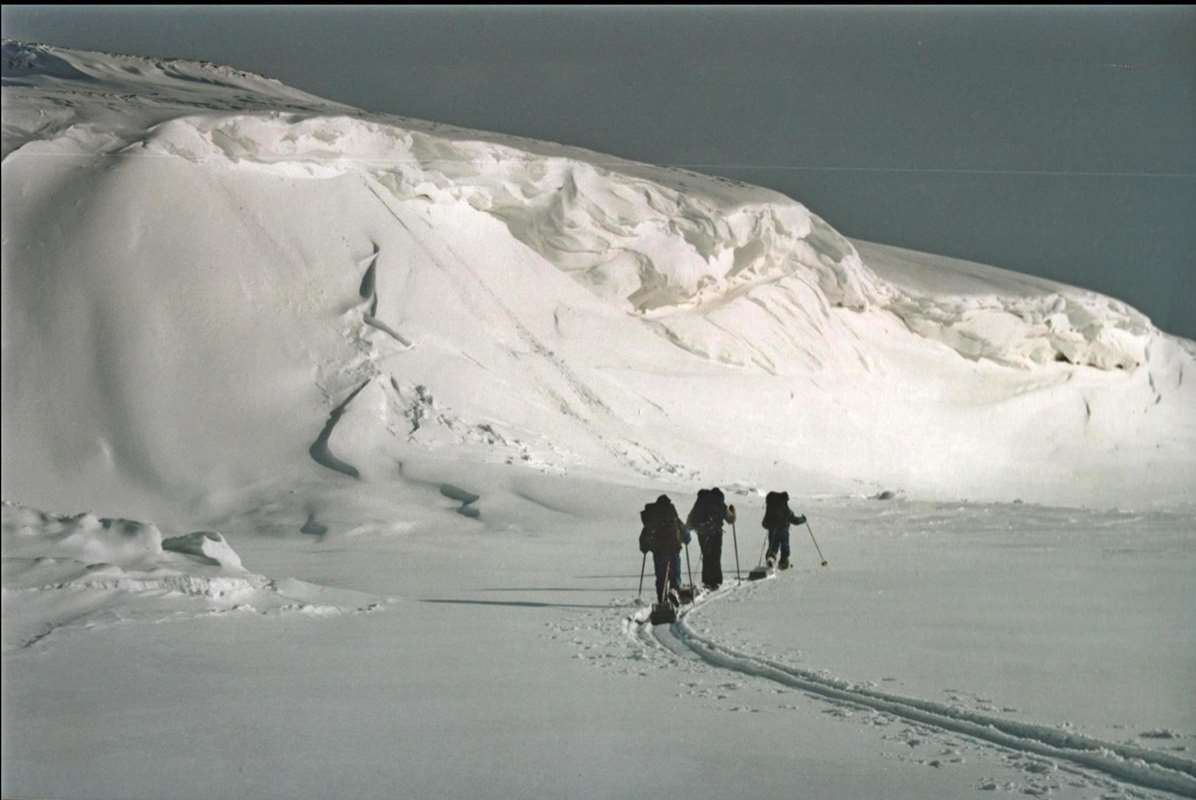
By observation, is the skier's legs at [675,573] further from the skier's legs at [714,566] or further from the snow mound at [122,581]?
the snow mound at [122,581]

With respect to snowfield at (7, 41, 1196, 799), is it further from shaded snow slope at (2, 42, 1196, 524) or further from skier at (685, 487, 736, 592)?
skier at (685, 487, 736, 592)

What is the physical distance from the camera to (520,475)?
17.6 m

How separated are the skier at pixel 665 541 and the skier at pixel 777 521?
2.00 meters

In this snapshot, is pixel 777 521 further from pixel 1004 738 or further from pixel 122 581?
pixel 1004 738

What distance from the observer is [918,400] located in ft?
90.6

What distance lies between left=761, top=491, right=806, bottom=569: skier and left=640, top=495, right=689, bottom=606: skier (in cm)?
200

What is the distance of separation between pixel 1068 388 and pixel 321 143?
649 inches

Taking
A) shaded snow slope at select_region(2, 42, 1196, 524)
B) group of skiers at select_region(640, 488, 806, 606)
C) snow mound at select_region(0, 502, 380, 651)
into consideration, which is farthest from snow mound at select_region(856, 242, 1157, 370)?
snow mound at select_region(0, 502, 380, 651)

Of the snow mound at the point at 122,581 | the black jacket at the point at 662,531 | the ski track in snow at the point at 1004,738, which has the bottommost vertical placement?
the ski track in snow at the point at 1004,738

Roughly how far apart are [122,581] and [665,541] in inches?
140

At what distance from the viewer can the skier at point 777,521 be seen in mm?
11719

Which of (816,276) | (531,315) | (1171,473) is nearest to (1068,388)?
(1171,473)

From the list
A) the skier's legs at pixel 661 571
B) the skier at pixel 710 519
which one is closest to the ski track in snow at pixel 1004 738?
the skier's legs at pixel 661 571

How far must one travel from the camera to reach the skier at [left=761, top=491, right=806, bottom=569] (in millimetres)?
11719
